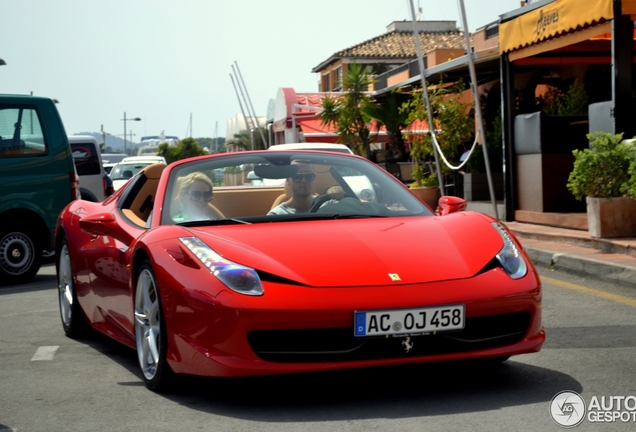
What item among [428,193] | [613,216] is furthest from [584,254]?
[428,193]

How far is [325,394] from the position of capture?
16.4 ft

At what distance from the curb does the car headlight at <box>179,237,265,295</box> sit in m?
5.25

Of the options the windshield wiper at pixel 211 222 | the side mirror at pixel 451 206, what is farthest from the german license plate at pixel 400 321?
the side mirror at pixel 451 206

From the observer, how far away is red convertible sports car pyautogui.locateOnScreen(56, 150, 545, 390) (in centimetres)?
466

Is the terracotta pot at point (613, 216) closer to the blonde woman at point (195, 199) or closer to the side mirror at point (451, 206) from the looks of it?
the side mirror at point (451, 206)

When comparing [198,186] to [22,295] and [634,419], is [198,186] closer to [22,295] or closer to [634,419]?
[634,419]

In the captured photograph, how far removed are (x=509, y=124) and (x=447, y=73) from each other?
611 centimetres

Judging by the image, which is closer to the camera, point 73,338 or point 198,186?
point 198,186

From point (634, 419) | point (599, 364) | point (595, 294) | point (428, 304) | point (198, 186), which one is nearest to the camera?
point (634, 419)

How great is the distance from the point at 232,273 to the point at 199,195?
1259 mm

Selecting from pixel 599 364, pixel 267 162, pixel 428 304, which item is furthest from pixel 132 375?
pixel 599 364

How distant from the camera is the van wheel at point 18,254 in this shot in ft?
37.7

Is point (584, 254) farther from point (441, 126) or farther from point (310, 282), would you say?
point (441, 126)

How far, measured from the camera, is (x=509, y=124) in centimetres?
1599
